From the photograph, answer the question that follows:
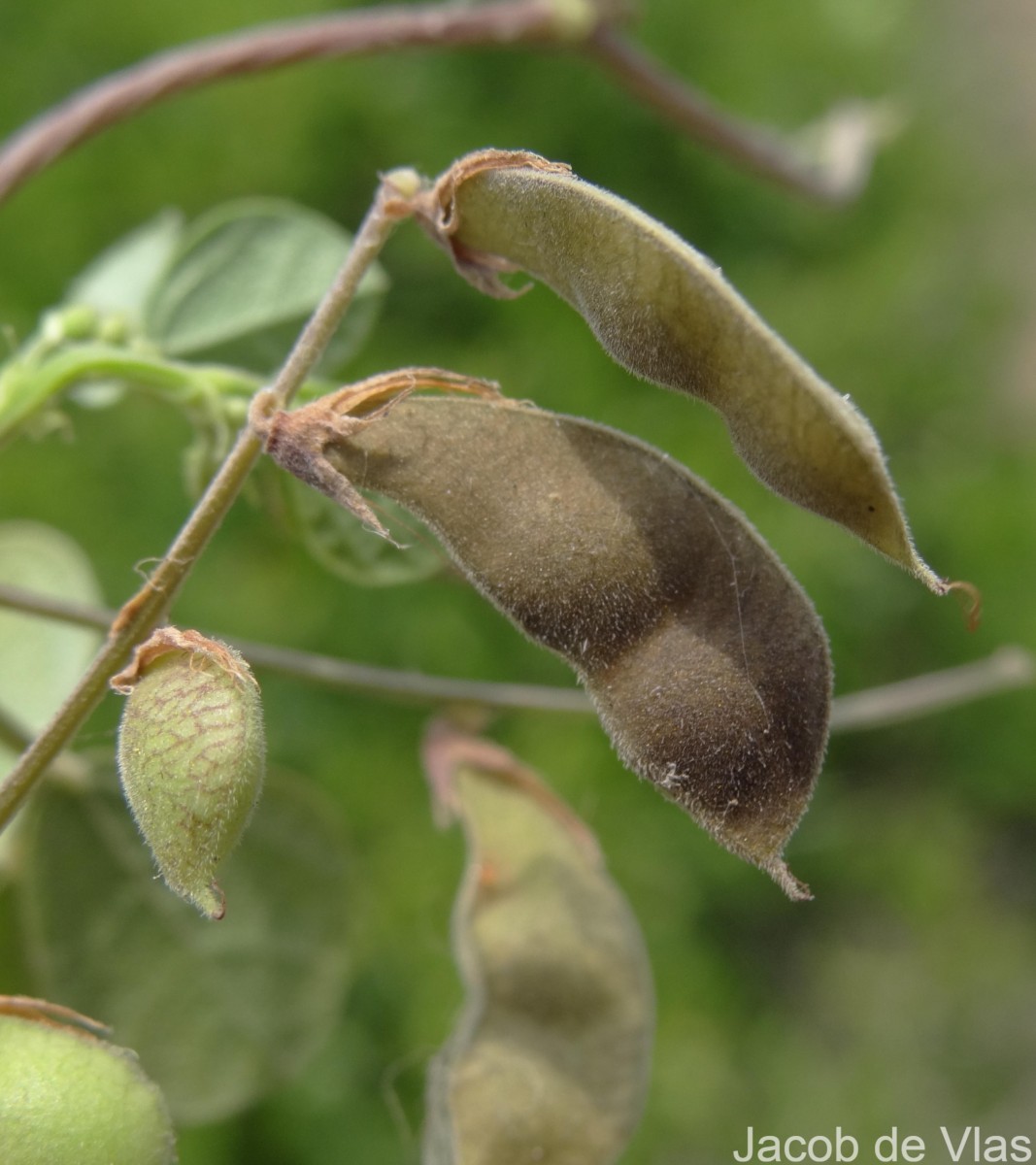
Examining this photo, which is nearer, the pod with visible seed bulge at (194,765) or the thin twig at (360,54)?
the pod with visible seed bulge at (194,765)

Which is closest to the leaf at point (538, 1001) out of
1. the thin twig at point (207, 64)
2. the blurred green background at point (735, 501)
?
the thin twig at point (207, 64)

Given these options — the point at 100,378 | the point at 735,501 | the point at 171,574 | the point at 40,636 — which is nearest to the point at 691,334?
the point at 171,574

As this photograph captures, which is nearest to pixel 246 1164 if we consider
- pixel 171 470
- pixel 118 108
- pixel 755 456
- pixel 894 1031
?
pixel 171 470

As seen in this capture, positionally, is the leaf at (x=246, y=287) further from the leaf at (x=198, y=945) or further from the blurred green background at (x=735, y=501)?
the blurred green background at (x=735, y=501)

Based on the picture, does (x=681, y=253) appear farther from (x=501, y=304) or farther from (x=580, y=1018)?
(x=501, y=304)

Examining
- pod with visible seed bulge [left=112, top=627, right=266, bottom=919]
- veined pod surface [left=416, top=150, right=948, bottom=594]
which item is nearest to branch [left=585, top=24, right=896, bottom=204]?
veined pod surface [left=416, top=150, right=948, bottom=594]
